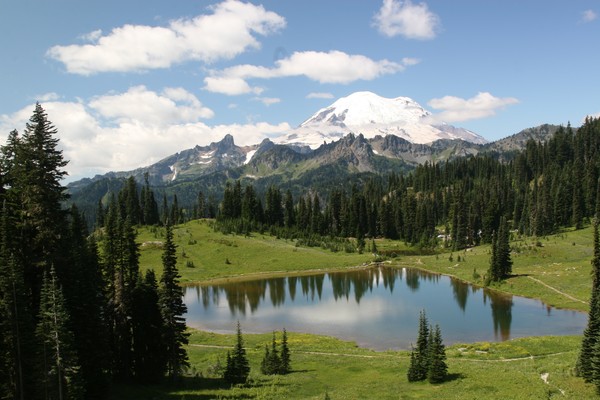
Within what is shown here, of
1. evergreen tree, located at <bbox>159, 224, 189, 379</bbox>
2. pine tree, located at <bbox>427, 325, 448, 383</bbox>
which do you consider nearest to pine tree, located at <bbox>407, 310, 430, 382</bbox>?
pine tree, located at <bbox>427, 325, 448, 383</bbox>

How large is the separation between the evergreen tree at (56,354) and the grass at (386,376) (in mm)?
7403

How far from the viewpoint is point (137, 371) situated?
1688 inches

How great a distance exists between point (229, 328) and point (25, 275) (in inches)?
1714

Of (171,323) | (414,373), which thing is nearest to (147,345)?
(171,323)

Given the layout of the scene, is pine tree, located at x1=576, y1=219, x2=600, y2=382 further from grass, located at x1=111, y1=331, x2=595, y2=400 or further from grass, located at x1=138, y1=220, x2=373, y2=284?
grass, located at x1=138, y1=220, x2=373, y2=284

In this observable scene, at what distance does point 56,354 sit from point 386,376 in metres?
28.2

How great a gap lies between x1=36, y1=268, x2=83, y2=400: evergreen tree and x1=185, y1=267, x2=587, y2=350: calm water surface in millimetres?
40201

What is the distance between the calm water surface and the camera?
224ft

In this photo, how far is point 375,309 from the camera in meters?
85.5

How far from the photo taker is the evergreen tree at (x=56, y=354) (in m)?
30.1

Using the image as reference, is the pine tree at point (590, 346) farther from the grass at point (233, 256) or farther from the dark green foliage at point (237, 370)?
the grass at point (233, 256)

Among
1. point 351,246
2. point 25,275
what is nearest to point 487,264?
point 351,246

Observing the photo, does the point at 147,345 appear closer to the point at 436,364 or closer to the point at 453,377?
the point at 436,364

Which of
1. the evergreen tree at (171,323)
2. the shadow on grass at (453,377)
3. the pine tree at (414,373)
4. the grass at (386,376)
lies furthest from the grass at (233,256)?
the shadow on grass at (453,377)
